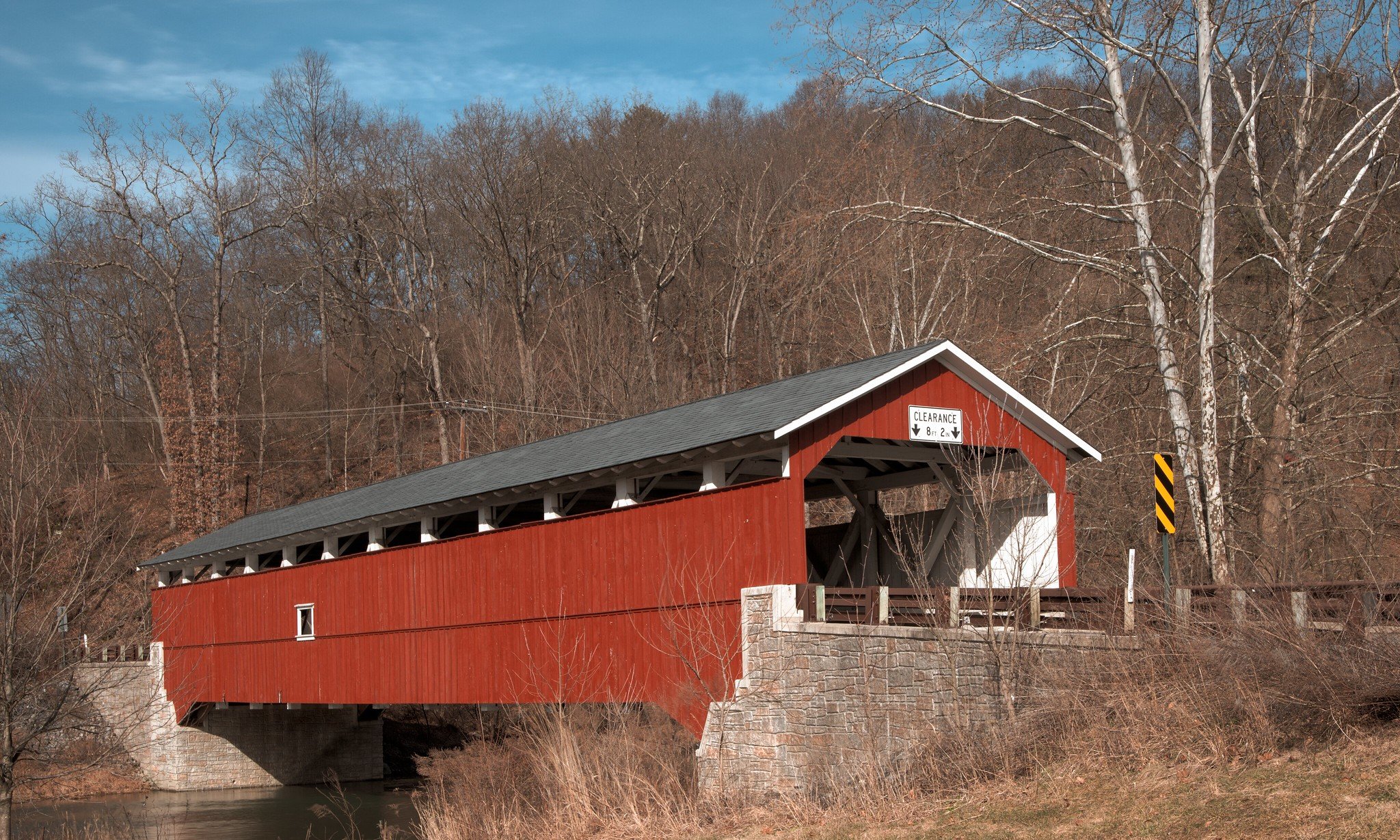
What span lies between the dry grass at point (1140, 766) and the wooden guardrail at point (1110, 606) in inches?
9.9

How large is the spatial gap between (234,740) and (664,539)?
1946 centimetres

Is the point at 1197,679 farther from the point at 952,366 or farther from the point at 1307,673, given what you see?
the point at 952,366

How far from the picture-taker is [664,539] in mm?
16422

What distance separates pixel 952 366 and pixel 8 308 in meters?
43.9

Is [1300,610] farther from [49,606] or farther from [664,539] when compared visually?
[49,606]


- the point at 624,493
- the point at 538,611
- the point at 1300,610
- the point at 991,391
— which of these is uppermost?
the point at 991,391

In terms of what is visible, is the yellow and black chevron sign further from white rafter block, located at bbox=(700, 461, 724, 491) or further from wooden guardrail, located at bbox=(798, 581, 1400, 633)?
white rafter block, located at bbox=(700, 461, 724, 491)

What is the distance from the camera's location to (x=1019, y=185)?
877 inches

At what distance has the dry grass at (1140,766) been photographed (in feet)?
31.0

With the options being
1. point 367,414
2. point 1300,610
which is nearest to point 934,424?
point 1300,610

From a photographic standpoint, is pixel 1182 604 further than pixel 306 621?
No

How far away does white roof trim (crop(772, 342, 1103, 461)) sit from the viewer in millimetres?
16030

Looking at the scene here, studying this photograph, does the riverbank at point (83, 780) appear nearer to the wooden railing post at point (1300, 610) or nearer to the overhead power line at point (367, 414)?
the overhead power line at point (367, 414)

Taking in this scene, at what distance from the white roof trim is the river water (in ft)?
39.2
